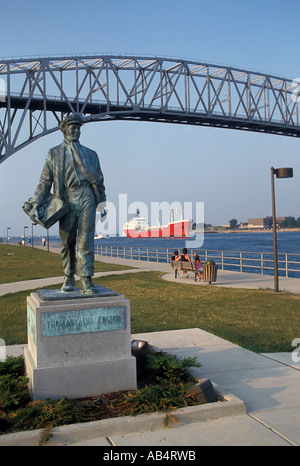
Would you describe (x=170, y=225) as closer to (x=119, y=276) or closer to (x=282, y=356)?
(x=119, y=276)

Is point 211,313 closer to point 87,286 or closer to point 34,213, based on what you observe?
point 87,286

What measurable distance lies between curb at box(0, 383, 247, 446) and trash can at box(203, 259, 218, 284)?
10202 mm

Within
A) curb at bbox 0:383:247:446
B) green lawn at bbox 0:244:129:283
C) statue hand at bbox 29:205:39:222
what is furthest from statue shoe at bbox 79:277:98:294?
green lawn at bbox 0:244:129:283

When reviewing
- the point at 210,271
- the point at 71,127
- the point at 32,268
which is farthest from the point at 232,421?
the point at 32,268

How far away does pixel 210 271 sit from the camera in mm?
14742

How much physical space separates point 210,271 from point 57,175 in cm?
1008

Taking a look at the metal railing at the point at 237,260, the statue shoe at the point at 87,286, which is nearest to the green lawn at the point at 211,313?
the metal railing at the point at 237,260

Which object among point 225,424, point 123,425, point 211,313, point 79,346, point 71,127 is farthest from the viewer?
point 211,313

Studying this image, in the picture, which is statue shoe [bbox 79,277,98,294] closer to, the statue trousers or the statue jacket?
the statue trousers

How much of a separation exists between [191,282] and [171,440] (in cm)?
1145

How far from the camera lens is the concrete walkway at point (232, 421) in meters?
3.90

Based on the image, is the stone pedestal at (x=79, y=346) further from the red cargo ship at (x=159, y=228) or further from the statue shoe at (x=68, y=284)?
the red cargo ship at (x=159, y=228)

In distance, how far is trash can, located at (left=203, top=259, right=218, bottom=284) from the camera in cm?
1474
